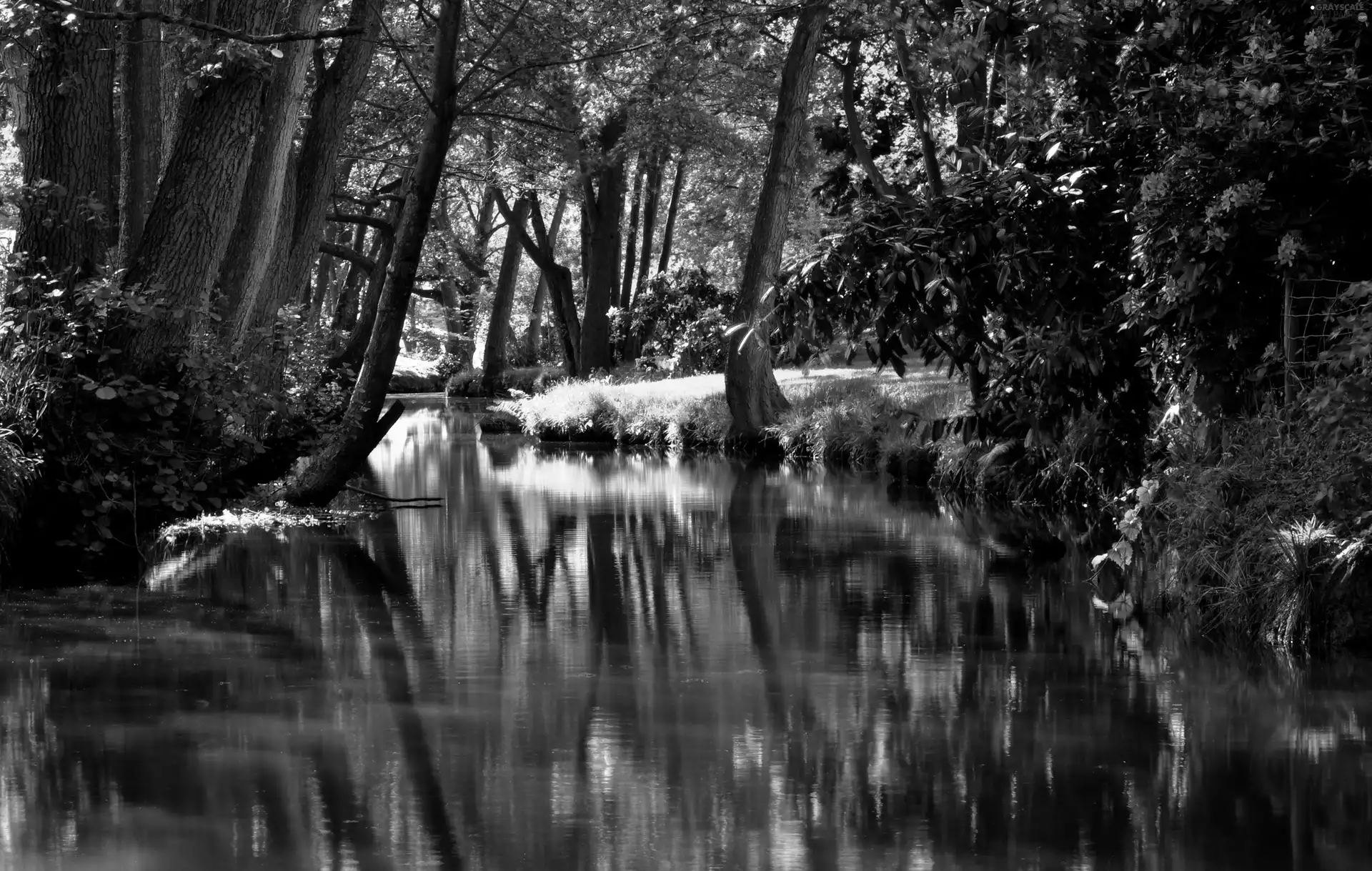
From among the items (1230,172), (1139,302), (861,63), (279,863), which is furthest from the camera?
(861,63)

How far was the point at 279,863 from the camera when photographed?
4.80 m

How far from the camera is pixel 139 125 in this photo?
12375 mm

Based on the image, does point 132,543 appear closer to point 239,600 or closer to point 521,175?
point 239,600

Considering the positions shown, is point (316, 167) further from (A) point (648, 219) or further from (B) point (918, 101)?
(A) point (648, 219)

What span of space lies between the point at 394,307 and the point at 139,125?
9.07ft

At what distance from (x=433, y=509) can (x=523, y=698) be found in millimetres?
8665

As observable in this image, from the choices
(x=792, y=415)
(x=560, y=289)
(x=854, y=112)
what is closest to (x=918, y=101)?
(x=792, y=415)

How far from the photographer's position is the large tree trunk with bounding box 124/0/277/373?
1072 cm

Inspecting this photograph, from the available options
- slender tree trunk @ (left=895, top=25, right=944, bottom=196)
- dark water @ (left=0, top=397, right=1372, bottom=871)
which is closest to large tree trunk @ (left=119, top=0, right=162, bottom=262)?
dark water @ (left=0, top=397, right=1372, bottom=871)

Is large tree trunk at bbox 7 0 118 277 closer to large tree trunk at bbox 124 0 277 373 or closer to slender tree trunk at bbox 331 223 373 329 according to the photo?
large tree trunk at bbox 124 0 277 373

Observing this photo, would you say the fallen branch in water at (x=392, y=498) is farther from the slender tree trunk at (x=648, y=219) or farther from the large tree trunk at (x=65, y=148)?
the slender tree trunk at (x=648, y=219)

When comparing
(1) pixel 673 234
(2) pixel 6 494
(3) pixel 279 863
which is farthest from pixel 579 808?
(1) pixel 673 234

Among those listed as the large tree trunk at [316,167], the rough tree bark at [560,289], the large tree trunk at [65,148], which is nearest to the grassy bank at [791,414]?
the rough tree bark at [560,289]

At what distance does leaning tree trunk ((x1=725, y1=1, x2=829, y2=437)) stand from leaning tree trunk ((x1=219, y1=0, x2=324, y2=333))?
9.34 meters
